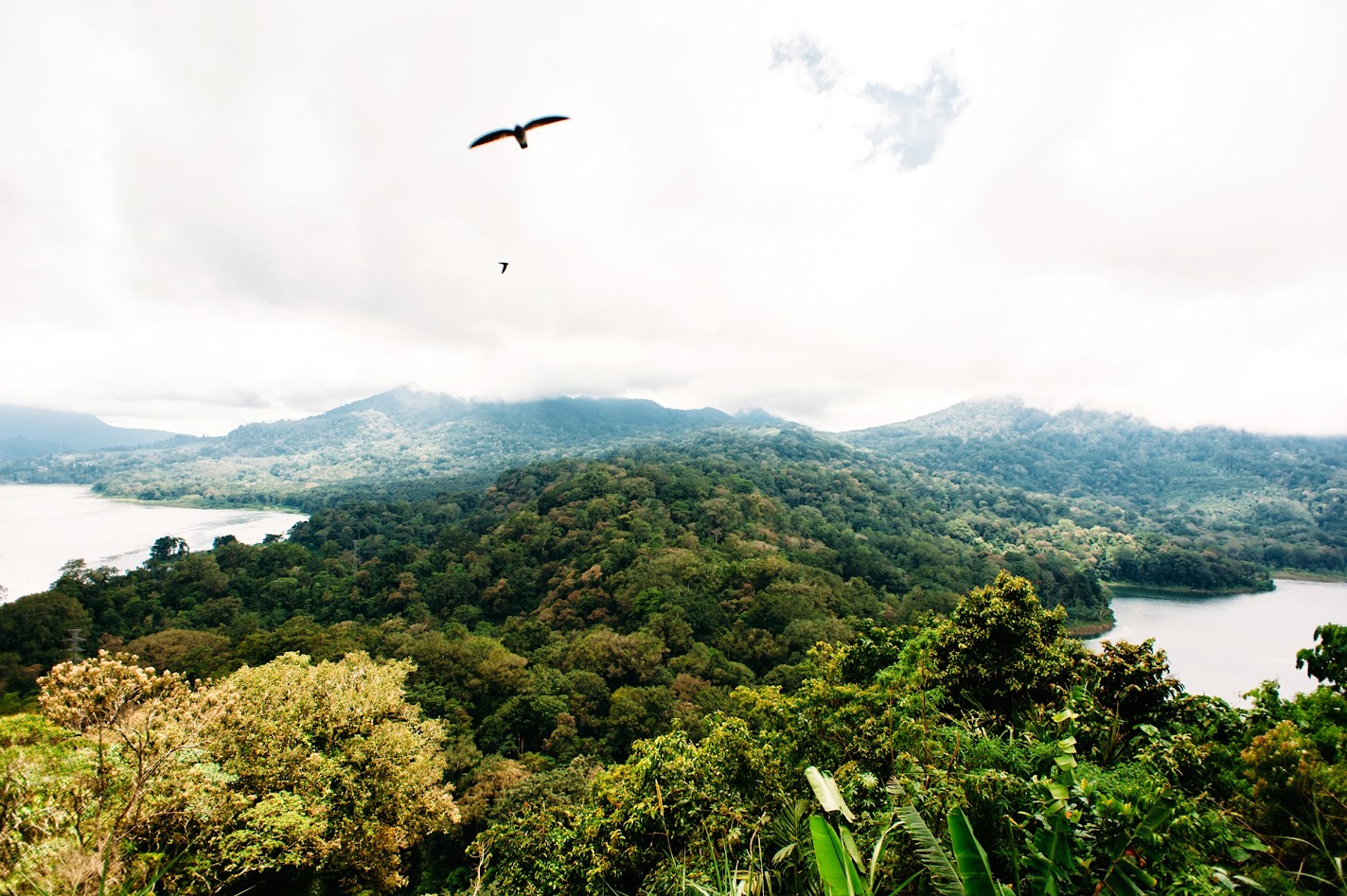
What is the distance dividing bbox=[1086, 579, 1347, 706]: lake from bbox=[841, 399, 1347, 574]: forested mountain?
2277 cm

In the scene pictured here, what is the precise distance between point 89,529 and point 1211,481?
262077mm

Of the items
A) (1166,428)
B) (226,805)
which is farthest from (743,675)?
(1166,428)

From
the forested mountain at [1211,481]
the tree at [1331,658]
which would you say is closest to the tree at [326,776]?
the tree at [1331,658]

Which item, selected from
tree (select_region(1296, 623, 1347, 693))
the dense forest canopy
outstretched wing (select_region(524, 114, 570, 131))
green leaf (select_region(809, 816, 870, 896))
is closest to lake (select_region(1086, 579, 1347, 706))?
the dense forest canopy

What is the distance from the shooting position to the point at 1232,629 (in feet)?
170

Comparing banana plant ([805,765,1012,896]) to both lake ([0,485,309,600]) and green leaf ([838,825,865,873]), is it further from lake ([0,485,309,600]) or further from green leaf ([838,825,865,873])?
lake ([0,485,309,600])

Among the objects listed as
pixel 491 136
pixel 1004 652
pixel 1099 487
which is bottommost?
pixel 1099 487

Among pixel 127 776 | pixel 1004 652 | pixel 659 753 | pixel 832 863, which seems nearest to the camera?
pixel 832 863

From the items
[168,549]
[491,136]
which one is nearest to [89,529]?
[168,549]

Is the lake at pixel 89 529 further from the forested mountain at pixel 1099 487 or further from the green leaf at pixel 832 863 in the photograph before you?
the green leaf at pixel 832 863

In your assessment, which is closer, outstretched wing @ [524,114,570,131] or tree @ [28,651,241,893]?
outstretched wing @ [524,114,570,131]

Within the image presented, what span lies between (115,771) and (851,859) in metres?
13.0

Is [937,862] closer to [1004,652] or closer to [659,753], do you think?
[659,753]

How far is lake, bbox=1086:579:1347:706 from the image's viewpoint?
39719 mm
